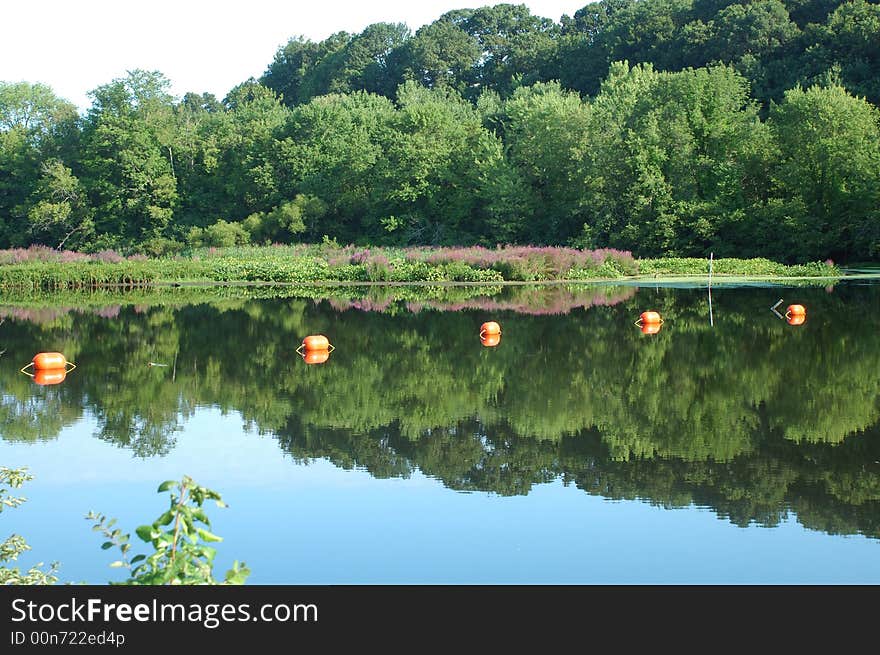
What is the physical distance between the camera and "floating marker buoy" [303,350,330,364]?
663 inches

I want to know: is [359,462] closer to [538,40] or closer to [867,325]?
[867,325]

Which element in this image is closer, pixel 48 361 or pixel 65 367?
pixel 48 361

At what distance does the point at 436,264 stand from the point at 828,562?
3371 centimetres

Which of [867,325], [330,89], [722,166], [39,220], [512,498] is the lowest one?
[512,498]

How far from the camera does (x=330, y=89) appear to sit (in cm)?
9350

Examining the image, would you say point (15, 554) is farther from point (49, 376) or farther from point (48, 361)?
point (48, 361)

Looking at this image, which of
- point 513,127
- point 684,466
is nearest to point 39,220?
point 513,127

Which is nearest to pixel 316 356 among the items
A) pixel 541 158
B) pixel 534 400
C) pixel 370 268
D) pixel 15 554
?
pixel 534 400

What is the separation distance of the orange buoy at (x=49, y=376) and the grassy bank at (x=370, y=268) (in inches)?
940

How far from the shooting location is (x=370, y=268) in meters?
40.2

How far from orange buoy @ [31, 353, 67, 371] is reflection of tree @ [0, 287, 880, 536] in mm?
445

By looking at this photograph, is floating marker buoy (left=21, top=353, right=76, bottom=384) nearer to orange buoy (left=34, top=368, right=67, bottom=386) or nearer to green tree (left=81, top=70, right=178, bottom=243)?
orange buoy (left=34, top=368, right=67, bottom=386)

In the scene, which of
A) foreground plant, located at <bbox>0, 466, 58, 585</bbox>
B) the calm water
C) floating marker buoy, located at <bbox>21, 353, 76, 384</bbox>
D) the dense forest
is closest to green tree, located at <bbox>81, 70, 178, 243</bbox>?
the dense forest

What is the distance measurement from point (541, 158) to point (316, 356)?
37.0m
